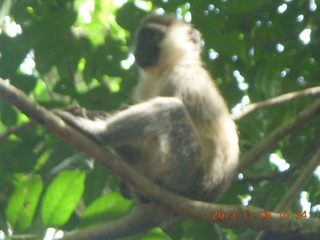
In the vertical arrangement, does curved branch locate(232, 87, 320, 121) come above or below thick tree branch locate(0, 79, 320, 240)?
above

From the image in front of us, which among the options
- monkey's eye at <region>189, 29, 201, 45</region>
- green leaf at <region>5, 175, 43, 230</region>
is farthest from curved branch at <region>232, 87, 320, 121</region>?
green leaf at <region>5, 175, 43, 230</region>

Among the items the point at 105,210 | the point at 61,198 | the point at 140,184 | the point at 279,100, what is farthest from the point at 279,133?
the point at 61,198

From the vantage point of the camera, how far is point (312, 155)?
17.2 feet

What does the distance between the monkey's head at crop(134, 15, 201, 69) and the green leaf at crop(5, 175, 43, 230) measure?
97.2 inches

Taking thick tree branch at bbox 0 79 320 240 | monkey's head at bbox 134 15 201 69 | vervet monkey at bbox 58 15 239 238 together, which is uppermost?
monkey's head at bbox 134 15 201 69

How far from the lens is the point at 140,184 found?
153 inches

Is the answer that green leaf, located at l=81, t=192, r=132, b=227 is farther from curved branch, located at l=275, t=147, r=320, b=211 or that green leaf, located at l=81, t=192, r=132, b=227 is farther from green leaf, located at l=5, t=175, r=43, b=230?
curved branch, located at l=275, t=147, r=320, b=211

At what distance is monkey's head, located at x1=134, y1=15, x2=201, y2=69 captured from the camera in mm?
6153

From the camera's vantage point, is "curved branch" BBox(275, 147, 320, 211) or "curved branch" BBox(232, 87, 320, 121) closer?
"curved branch" BBox(275, 147, 320, 211)

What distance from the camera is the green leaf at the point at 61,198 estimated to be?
3.89 m

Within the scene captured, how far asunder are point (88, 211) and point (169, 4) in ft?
7.81

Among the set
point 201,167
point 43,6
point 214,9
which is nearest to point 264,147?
point 201,167

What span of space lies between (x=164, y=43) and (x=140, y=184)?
9.36ft

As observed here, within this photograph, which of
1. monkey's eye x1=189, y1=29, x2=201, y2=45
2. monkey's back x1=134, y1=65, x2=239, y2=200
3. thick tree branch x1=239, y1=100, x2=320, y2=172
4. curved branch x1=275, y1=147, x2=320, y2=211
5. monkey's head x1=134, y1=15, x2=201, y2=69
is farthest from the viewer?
monkey's eye x1=189, y1=29, x2=201, y2=45
